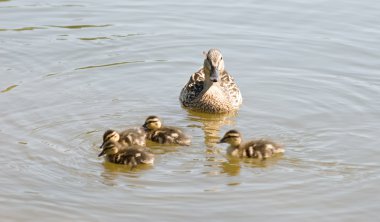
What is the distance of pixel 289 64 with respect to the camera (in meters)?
10.5

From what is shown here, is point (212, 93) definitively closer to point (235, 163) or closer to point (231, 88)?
point (231, 88)

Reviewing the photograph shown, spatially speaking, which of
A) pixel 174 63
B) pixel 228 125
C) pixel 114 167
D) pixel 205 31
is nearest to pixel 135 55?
pixel 174 63

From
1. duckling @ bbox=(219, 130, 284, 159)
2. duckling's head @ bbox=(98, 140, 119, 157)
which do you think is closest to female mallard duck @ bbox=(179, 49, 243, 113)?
duckling @ bbox=(219, 130, 284, 159)

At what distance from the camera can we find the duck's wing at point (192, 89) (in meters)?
9.49

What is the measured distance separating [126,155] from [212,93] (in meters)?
2.21

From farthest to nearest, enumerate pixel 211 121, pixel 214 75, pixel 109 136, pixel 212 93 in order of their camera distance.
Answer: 1. pixel 212 93
2. pixel 214 75
3. pixel 211 121
4. pixel 109 136

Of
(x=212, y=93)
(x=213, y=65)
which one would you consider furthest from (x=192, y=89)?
(x=213, y=65)

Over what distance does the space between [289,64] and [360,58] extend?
86 cm

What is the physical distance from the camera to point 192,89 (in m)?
9.56

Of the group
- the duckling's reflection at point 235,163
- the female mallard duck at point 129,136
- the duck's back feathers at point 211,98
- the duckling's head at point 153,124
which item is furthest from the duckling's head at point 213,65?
the duckling's reflection at point 235,163

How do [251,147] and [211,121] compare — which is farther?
[211,121]

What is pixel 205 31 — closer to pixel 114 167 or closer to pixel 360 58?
pixel 360 58

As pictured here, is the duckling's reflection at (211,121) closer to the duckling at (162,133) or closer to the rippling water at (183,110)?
the rippling water at (183,110)

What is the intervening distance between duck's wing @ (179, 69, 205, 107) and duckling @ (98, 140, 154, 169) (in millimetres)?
1964
